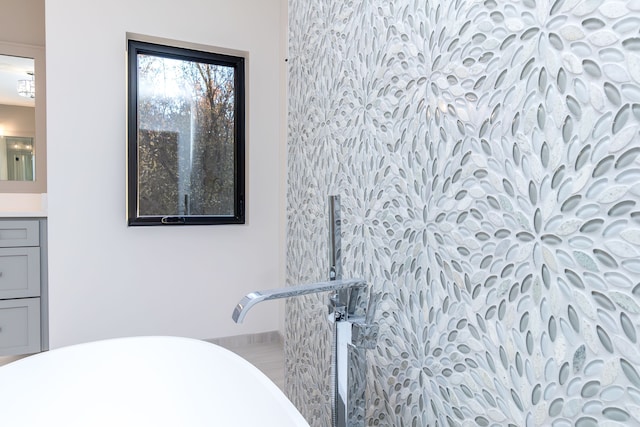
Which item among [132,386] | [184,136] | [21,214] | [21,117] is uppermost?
[21,117]

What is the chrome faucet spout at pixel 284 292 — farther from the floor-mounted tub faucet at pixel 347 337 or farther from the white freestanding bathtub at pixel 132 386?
the white freestanding bathtub at pixel 132 386

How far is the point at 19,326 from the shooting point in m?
2.30

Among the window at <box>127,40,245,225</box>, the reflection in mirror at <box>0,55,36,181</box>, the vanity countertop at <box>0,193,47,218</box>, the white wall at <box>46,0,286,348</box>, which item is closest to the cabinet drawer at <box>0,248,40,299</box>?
the white wall at <box>46,0,286,348</box>

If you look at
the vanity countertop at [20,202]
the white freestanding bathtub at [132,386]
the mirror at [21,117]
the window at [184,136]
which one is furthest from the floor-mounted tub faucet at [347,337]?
the mirror at [21,117]

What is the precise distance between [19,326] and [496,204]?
9.01 feet

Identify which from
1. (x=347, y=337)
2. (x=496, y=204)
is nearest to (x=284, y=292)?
(x=347, y=337)

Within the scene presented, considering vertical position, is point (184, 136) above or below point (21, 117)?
below

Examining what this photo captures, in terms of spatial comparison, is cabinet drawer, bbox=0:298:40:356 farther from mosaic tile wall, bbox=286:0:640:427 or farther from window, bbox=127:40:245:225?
mosaic tile wall, bbox=286:0:640:427

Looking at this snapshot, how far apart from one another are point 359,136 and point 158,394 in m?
0.84

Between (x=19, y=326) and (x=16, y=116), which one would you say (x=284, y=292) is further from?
(x=16, y=116)

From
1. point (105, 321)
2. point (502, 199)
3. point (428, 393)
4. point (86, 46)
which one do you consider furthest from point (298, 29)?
point (105, 321)

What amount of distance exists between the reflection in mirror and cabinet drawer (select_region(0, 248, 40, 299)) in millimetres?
771

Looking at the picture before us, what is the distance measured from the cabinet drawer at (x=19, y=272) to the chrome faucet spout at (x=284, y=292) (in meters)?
2.28

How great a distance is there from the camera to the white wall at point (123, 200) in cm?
227
